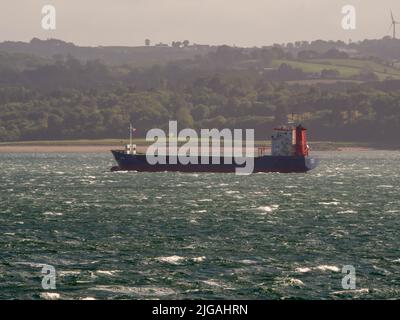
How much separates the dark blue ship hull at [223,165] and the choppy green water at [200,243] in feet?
146

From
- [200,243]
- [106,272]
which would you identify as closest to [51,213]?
[200,243]

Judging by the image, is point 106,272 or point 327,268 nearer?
point 106,272

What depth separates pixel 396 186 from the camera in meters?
110

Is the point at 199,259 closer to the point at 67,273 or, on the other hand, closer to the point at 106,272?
the point at 106,272

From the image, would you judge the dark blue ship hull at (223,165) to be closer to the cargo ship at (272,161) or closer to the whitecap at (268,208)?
the cargo ship at (272,161)

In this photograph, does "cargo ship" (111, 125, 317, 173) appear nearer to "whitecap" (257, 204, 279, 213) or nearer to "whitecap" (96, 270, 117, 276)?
"whitecap" (257, 204, 279, 213)

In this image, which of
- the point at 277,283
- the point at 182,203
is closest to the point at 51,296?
the point at 277,283

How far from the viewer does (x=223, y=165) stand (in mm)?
148000

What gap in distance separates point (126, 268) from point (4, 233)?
53.3 ft

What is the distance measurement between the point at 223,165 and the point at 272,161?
347 inches

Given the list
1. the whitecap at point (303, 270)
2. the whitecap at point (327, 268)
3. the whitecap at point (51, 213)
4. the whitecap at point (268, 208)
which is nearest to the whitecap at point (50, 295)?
the whitecap at point (303, 270)

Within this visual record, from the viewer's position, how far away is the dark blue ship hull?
142 m

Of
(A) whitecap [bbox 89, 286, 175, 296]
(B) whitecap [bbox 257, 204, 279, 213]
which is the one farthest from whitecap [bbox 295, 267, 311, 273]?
(B) whitecap [bbox 257, 204, 279, 213]
